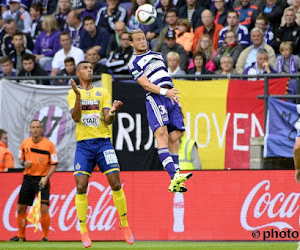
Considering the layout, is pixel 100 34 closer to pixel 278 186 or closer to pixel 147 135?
pixel 147 135

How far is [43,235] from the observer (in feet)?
53.8

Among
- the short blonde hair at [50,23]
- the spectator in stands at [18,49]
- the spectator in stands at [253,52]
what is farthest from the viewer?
the short blonde hair at [50,23]

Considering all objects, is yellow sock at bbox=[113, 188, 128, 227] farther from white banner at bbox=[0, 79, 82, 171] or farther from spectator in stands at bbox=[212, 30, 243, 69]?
spectator in stands at bbox=[212, 30, 243, 69]

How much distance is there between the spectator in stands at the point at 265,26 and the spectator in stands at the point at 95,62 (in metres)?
3.69

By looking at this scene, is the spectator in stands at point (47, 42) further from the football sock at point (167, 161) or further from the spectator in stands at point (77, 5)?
the football sock at point (167, 161)

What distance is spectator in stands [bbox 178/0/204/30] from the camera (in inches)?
801

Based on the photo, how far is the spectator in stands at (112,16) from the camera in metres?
21.4

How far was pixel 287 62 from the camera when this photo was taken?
59.4ft

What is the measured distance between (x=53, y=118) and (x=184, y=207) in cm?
393

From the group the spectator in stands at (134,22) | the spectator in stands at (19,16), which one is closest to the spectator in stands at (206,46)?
the spectator in stands at (134,22)

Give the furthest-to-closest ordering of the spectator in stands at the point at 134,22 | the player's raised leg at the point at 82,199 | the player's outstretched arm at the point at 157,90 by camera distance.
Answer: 1. the spectator in stands at the point at 134,22
2. the player's raised leg at the point at 82,199
3. the player's outstretched arm at the point at 157,90

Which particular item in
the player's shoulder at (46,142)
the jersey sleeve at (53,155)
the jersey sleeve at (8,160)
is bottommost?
the jersey sleeve at (8,160)

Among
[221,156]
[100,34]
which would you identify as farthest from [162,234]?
[100,34]

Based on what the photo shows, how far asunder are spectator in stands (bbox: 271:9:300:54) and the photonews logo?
16.4 ft
